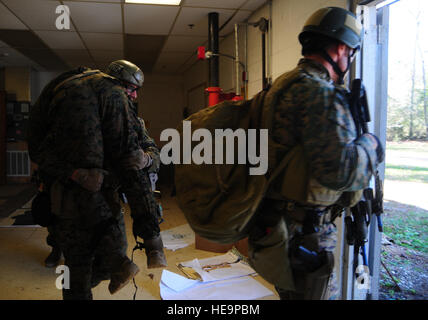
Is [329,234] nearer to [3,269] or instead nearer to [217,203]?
[217,203]

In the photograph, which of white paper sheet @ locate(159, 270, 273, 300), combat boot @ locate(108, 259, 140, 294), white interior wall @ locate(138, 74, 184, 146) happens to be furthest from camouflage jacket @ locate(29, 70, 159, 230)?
white interior wall @ locate(138, 74, 184, 146)

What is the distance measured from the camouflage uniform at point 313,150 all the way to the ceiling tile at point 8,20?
4.00 meters

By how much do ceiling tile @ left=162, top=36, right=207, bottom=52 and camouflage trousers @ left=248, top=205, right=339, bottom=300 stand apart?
4.35m

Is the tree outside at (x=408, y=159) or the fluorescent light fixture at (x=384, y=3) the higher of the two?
the fluorescent light fixture at (x=384, y=3)

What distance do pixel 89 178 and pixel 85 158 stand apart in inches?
3.5

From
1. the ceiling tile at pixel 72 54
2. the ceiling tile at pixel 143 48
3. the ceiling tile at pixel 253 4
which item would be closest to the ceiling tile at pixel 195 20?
the ceiling tile at pixel 253 4

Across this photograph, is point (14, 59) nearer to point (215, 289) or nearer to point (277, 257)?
point (215, 289)

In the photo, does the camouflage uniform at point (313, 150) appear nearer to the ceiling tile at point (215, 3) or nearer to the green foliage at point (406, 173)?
the green foliage at point (406, 173)

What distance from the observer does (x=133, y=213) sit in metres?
1.63

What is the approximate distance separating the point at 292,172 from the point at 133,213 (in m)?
0.85

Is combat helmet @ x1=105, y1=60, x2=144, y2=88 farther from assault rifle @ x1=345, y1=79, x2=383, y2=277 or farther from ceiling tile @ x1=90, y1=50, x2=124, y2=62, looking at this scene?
ceiling tile @ x1=90, y1=50, x2=124, y2=62

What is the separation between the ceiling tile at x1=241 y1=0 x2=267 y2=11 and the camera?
11.4ft

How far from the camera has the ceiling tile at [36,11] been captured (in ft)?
11.9
